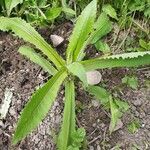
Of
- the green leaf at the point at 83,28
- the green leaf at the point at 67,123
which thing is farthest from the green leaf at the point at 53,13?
the green leaf at the point at 67,123

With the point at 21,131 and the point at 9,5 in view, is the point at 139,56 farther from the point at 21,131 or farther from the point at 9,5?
the point at 9,5

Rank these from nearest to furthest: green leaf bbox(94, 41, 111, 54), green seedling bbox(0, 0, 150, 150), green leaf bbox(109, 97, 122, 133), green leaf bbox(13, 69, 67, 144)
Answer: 1. green leaf bbox(13, 69, 67, 144)
2. green seedling bbox(0, 0, 150, 150)
3. green leaf bbox(109, 97, 122, 133)
4. green leaf bbox(94, 41, 111, 54)

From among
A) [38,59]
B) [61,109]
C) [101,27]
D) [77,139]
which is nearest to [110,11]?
[101,27]

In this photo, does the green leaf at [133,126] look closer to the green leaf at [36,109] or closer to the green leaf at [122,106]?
the green leaf at [122,106]

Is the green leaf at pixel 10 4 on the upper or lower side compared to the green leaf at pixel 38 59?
upper

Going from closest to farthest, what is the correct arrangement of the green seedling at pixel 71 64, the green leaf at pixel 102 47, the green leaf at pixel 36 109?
the green leaf at pixel 36 109 → the green seedling at pixel 71 64 → the green leaf at pixel 102 47

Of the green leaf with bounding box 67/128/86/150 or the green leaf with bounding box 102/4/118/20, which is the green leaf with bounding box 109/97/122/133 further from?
the green leaf with bounding box 102/4/118/20

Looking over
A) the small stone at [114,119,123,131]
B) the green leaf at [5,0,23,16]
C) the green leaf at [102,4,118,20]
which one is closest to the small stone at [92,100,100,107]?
the small stone at [114,119,123,131]

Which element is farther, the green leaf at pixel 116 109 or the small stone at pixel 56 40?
the small stone at pixel 56 40
